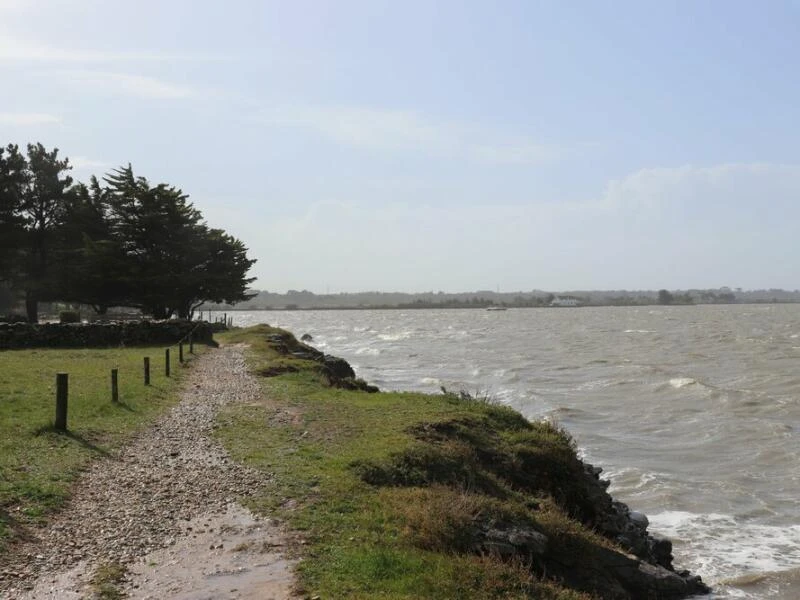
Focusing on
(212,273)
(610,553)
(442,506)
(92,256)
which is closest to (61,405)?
(442,506)

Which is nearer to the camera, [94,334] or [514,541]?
[514,541]

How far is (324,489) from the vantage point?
31.1 ft

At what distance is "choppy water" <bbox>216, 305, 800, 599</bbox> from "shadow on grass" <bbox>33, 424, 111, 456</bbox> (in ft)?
32.1

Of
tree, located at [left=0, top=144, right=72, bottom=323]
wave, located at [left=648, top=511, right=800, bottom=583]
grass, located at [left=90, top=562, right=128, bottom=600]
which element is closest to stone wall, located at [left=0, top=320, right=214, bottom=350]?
tree, located at [left=0, top=144, right=72, bottom=323]

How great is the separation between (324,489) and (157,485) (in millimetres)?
2355

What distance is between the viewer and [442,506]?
8.59 metres

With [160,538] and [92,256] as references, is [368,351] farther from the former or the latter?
[160,538]

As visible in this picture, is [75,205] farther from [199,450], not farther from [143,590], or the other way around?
[143,590]

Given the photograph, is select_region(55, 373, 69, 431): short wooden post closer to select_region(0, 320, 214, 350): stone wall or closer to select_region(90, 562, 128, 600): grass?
select_region(90, 562, 128, 600): grass

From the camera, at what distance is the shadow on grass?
1187cm

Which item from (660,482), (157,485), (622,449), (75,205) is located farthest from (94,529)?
(75,205)

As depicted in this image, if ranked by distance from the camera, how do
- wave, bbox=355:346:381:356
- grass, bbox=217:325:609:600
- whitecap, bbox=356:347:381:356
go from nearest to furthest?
grass, bbox=217:325:609:600 → wave, bbox=355:346:381:356 → whitecap, bbox=356:347:381:356

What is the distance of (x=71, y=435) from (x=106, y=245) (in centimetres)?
3816

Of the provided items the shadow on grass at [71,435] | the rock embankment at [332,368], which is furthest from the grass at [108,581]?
the rock embankment at [332,368]
